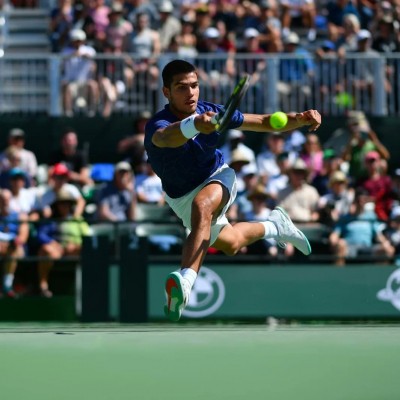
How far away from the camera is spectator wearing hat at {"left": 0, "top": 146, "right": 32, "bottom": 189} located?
15414 millimetres

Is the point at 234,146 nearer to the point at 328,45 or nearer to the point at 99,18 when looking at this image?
the point at 328,45

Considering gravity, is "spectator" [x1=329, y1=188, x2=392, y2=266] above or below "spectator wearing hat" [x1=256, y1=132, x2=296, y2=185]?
below

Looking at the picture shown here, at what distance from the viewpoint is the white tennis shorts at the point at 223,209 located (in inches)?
343

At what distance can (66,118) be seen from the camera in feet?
56.7

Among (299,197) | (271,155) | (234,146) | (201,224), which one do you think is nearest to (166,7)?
(234,146)

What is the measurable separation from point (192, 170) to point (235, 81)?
8.68m

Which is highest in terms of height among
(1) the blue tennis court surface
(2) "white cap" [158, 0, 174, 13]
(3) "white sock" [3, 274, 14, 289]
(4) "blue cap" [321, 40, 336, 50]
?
(2) "white cap" [158, 0, 174, 13]

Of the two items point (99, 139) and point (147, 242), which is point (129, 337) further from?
point (99, 139)

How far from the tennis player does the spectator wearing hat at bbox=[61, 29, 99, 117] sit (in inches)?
331

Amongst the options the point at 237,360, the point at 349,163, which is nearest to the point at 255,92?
the point at 349,163

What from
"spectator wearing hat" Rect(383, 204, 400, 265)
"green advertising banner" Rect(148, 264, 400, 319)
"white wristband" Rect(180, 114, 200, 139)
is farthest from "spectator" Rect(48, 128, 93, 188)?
"white wristband" Rect(180, 114, 200, 139)

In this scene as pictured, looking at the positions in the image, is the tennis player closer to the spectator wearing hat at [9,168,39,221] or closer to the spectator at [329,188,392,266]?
the spectator at [329,188,392,266]

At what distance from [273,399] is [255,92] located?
1190cm

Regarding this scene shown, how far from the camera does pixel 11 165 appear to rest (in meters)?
15.9
